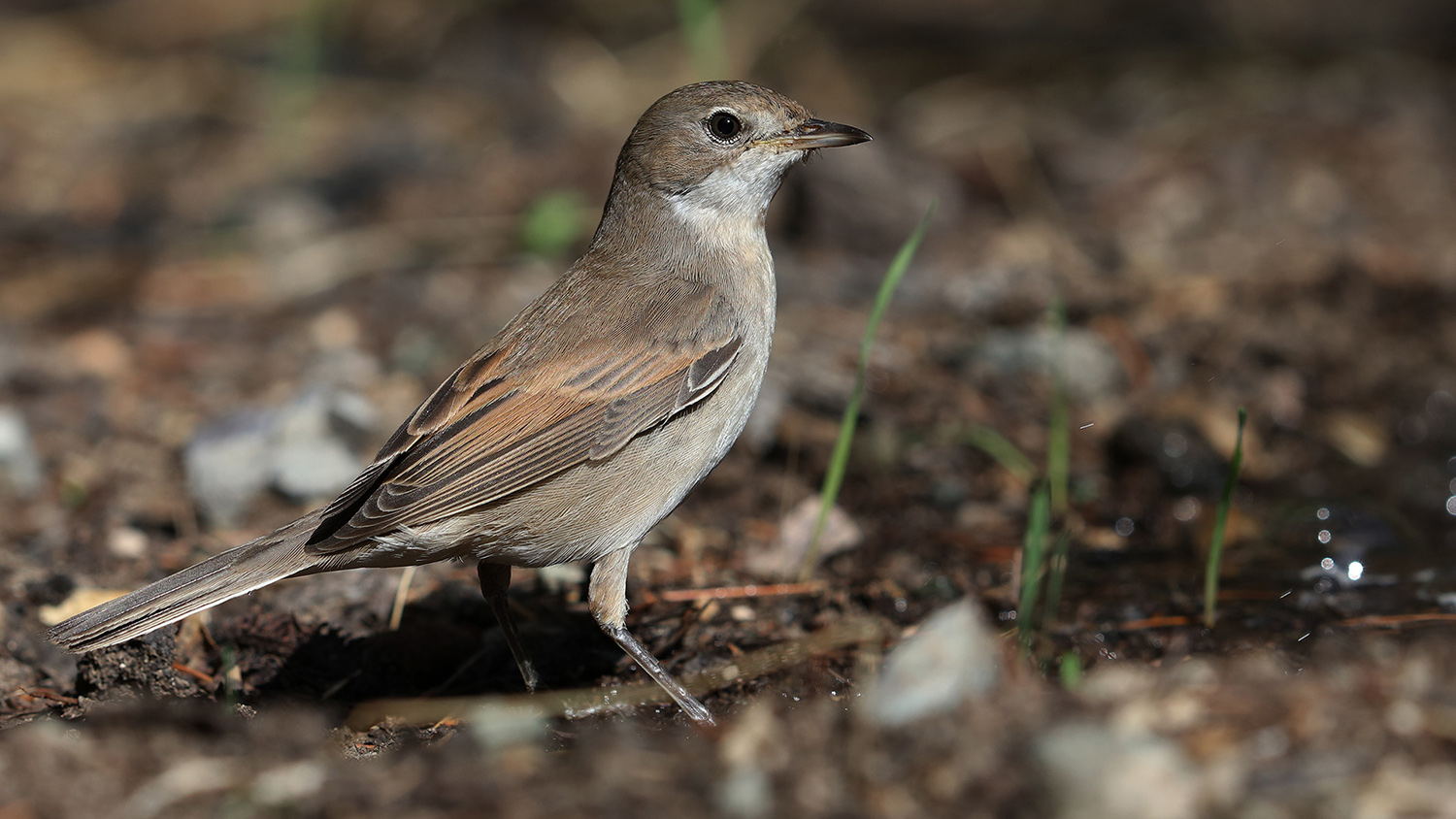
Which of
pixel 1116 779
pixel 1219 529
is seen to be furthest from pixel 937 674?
pixel 1219 529

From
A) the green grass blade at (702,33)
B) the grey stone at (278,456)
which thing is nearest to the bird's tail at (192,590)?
the grey stone at (278,456)

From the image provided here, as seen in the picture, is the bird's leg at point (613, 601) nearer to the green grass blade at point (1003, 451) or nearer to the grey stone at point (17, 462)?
the green grass blade at point (1003, 451)

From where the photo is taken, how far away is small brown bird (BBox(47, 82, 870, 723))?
3.92 meters

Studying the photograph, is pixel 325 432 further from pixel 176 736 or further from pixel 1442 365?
pixel 1442 365

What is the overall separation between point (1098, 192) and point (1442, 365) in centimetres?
251

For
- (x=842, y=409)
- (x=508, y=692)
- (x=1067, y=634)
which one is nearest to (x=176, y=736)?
(x=508, y=692)

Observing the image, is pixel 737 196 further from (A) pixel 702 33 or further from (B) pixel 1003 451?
(A) pixel 702 33

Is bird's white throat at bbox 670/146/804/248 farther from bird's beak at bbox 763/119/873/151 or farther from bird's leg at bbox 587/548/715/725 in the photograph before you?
bird's leg at bbox 587/548/715/725

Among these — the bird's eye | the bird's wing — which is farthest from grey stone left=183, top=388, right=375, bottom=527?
the bird's eye

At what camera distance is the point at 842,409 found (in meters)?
5.97

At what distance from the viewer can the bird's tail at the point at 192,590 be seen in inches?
145

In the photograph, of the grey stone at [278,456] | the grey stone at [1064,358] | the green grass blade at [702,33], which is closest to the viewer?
the grey stone at [278,456]

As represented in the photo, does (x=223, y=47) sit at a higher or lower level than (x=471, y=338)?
higher

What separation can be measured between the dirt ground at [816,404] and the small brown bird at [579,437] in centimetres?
34
